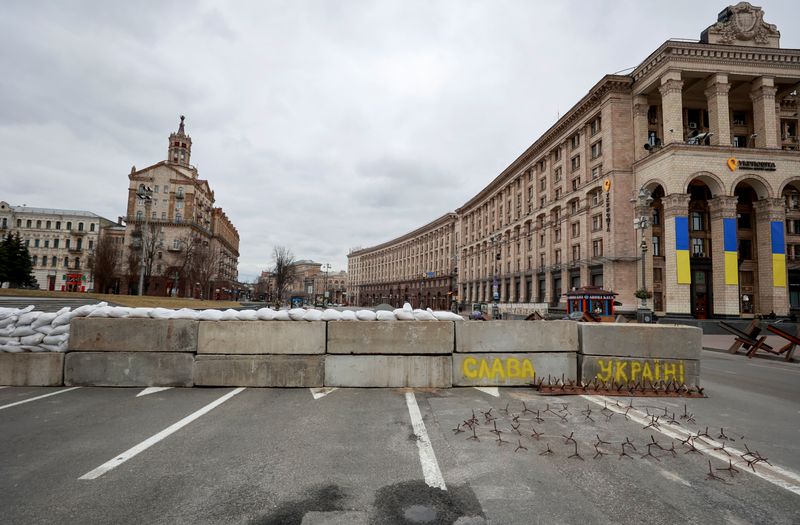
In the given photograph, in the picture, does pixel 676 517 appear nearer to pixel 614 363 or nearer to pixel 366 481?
pixel 366 481

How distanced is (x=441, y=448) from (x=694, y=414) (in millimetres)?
4504

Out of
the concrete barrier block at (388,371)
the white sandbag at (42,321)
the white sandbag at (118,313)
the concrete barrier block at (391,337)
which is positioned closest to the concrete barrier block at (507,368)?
the concrete barrier block at (388,371)

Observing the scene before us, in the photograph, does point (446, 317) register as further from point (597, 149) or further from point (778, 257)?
point (597, 149)

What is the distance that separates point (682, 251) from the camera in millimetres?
33844

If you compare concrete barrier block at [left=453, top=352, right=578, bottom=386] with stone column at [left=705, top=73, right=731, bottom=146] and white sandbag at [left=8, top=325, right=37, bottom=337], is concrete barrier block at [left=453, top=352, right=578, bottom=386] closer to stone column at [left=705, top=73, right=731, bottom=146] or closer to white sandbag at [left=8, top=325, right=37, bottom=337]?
white sandbag at [left=8, top=325, right=37, bottom=337]

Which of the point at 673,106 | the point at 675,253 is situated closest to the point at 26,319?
the point at 675,253

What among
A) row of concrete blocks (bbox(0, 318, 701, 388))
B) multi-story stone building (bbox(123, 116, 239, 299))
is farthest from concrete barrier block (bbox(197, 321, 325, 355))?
multi-story stone building (bbox(123, 116, 239, 299))

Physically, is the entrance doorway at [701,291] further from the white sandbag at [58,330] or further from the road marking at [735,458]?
the white sandbag at [58,330]

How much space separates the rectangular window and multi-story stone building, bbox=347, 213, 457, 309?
4818 cm

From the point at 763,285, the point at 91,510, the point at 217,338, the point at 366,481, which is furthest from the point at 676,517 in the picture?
the point at 763,285

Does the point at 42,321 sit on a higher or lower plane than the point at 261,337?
higher

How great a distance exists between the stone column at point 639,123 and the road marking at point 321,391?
146 ft

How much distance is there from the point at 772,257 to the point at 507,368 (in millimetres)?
43257

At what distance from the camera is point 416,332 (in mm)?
7266
